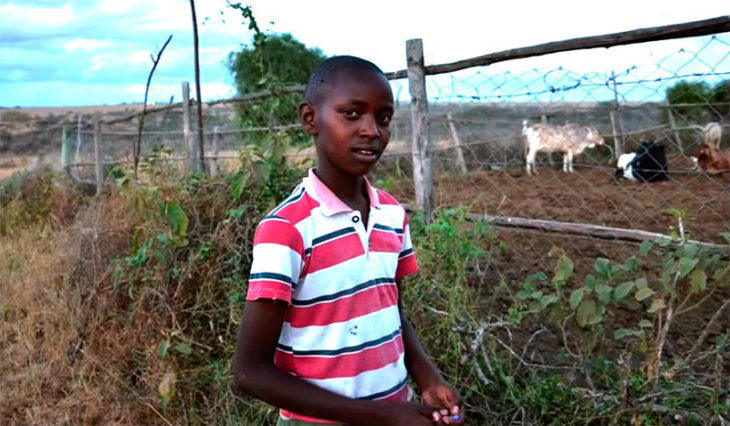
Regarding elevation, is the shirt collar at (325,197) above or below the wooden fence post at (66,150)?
below

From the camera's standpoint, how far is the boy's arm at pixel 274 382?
128cm

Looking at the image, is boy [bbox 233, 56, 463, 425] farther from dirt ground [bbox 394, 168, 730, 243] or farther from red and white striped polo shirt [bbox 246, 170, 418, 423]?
dirt ground [bbox 394, 168, 730, 243]

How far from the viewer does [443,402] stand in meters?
1.40

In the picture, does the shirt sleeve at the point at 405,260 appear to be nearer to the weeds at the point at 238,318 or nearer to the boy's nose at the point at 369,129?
the boy's nose at the point at 369,129

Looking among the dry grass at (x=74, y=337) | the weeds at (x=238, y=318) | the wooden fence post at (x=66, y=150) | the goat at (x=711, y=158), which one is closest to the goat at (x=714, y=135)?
the goat at (x=711, y=158)

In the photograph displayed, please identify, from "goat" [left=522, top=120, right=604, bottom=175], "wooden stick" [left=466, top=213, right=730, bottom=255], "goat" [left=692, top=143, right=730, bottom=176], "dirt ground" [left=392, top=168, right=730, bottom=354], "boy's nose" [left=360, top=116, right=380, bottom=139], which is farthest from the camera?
"goat" [left=522, top=120, right=604, bottom=175]

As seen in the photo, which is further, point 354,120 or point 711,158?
point 711,158

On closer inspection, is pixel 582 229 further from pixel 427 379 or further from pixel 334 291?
pixel 334 291

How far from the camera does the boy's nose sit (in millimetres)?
1369

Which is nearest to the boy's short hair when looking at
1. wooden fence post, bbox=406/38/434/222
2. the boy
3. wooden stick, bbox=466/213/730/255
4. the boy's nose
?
the boy

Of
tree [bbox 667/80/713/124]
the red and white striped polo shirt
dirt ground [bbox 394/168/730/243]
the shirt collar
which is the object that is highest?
tree [bbox 667/80/713/124]

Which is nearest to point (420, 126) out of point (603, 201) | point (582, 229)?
point (582, 229)

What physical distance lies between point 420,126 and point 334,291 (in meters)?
2.73

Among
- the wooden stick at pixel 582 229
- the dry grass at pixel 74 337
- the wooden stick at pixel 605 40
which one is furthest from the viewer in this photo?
the dry grass at pixel 74 337
